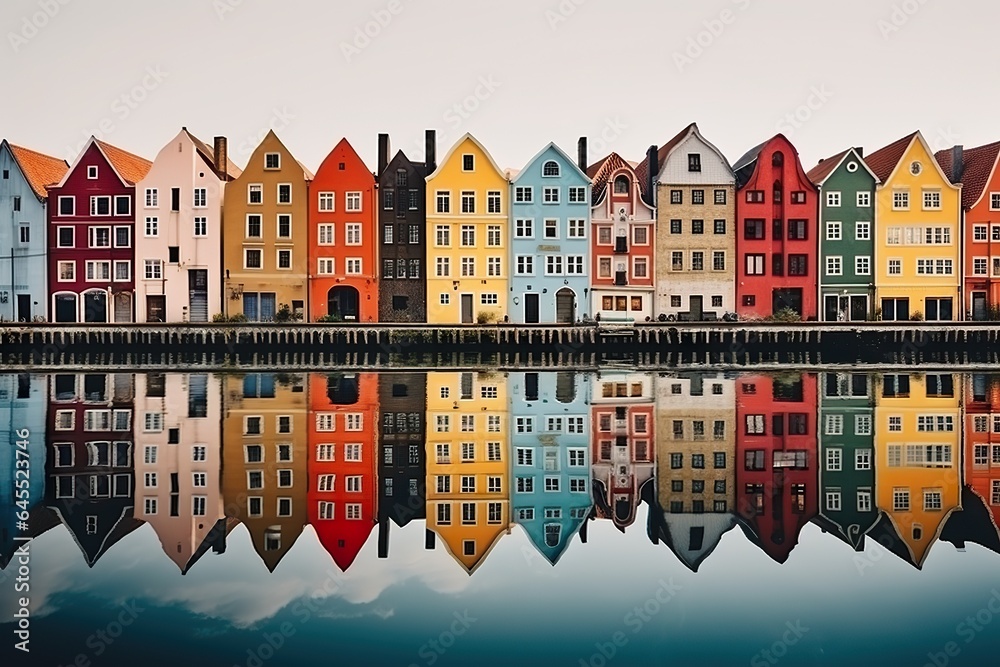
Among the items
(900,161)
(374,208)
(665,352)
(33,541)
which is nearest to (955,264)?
(900,161)

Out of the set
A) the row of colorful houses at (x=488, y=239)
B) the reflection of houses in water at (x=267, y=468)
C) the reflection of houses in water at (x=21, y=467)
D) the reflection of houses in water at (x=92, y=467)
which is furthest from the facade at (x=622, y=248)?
the reflection of houses in water at (x=21, y=467)

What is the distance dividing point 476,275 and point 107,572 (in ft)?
194

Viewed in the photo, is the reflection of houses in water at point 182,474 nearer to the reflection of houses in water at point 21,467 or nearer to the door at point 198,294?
the reflection of houses in water at point 21,467

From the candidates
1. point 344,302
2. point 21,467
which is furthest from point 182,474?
point 344,302

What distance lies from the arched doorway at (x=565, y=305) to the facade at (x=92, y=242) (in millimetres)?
31585

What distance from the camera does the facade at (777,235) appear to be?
228 ft

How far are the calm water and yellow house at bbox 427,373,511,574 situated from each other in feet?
0.24

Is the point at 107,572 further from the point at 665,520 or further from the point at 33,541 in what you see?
the point at 665,520

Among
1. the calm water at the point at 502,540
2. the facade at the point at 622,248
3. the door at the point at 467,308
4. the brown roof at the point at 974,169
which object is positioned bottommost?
the calm water at the point at 502,540

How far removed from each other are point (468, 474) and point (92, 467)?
6.83m

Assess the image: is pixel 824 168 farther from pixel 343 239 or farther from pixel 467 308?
pixel 343 239

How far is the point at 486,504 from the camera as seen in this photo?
14164 millimetres

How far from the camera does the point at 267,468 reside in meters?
16.3

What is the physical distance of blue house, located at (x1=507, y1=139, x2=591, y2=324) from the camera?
69.1 m
